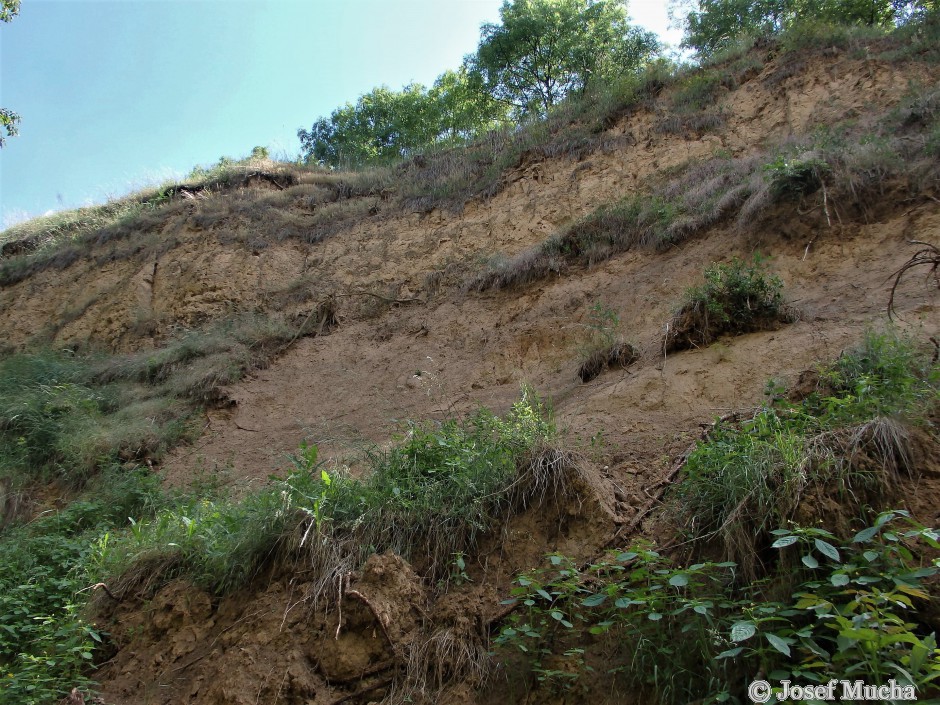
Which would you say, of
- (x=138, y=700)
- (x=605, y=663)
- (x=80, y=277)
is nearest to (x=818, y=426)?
(x=605, y=663)

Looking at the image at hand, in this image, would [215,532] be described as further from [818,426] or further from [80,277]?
[80,277]

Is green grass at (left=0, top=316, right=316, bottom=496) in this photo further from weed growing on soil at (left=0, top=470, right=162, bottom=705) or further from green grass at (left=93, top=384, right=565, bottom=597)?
green grass at (left=93, top=384, right=565, bottom=597)

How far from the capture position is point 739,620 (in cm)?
281

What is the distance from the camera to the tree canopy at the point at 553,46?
1884 centimetres

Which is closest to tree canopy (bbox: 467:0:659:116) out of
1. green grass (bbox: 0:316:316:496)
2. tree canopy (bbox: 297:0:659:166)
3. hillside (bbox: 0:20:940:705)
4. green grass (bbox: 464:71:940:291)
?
tree canopy (bbox: 297:0:659:166)

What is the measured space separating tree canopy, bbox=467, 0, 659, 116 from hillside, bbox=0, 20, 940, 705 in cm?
697

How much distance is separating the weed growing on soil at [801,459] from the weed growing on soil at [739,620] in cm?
20

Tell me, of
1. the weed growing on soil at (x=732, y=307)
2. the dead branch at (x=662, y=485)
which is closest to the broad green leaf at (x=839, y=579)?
the dead branch at (x=662, y=485)

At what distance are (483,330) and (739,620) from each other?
6606 mm

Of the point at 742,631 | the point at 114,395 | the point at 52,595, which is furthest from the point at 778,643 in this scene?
the point at 114,395

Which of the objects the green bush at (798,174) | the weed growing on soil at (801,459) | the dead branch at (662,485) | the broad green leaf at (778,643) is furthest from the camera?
the green bush at (798,174)

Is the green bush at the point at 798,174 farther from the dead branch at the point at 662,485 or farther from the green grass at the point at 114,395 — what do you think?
the green grass at the point at 114,395

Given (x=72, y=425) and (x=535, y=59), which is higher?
(x=535, y=59)

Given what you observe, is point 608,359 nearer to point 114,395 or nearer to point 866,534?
point 866,534
